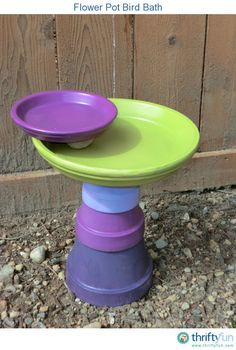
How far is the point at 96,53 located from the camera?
1.66 metres

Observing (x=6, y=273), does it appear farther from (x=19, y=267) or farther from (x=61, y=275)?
(x=61, y=275)

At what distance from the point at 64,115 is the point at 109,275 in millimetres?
475

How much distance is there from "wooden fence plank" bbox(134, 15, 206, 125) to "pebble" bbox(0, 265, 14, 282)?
2.31 feet

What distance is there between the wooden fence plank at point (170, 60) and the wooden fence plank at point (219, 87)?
0.03 metres

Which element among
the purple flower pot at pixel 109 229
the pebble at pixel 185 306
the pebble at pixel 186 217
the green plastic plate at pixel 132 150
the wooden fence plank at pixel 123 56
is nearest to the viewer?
the green plastic plate at pixel 132 150

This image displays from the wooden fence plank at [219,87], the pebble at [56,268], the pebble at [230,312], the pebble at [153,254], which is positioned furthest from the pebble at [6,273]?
the wooden fence plank at [219,87]

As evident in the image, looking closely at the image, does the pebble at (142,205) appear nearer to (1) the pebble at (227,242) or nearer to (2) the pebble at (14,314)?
(1) the pebble at (227,242)

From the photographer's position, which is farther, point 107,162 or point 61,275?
point 61,275

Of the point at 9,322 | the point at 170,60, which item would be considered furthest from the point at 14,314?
the point at 170,60

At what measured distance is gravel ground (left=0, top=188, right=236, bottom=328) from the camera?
1.50 m

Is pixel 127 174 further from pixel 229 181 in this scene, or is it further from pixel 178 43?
pixel 229 181

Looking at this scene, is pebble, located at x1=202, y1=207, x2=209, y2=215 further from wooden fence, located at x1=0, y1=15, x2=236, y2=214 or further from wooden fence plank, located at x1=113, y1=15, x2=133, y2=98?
wooden fence plank, located at x1=113, y1=15, x2=133, y2=98

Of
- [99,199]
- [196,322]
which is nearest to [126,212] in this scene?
[99,199]

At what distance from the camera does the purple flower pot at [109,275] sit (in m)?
1.48
